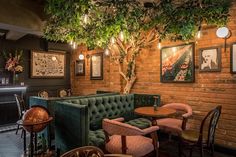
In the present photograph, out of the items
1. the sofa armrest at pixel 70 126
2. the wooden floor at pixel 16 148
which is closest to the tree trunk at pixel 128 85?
the wooden floor at pixel 16 148

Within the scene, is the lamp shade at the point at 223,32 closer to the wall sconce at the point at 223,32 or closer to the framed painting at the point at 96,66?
the wall sconce at the point at 223,32

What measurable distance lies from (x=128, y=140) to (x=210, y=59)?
2294 millimetres

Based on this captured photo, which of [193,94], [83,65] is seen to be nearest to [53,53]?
[83,65]

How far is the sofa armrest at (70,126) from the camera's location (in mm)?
2846

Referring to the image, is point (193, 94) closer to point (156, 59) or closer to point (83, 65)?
point (156, 59)

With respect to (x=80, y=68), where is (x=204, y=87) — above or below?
below

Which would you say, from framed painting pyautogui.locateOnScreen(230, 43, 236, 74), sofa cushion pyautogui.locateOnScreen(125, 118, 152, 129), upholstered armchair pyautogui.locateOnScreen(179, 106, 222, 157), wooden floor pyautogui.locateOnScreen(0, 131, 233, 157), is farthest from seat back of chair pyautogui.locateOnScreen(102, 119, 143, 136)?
framed painting pyautogui.locateOnScreen(230, 43, 236, 74)

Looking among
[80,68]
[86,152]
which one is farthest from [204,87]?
[80,68]

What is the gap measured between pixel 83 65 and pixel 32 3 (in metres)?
2.93

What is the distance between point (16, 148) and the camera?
A: 12.7 feet

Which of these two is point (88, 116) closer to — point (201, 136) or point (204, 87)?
point (201, 136)

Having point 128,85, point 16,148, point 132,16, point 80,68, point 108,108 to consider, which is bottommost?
point 16,148

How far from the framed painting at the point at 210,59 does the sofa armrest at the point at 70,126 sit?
8.04 feet

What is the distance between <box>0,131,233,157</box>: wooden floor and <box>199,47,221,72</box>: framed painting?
158cm
